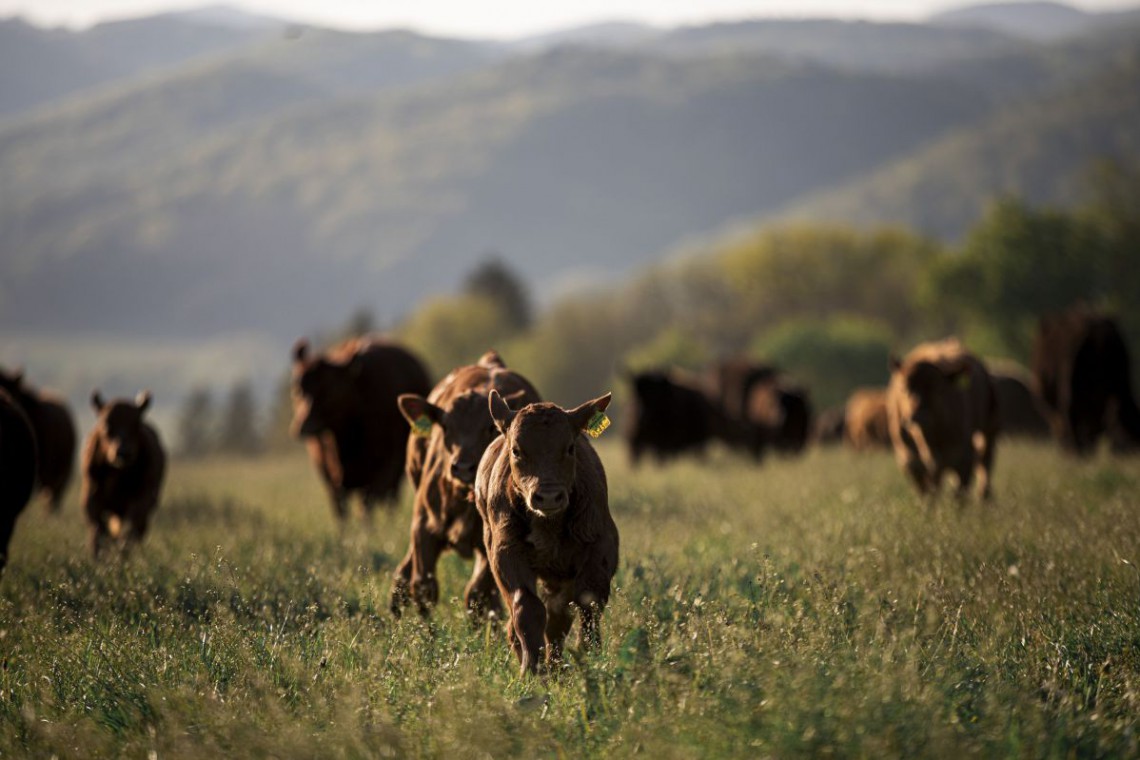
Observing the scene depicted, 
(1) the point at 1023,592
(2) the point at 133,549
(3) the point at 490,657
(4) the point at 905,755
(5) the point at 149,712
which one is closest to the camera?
(4) the point at 905,755

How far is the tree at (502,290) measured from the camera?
8138 cm

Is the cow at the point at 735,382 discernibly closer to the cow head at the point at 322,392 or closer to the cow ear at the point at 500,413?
the cow head at the point at 322,392

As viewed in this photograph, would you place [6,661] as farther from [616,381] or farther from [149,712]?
[616,381]

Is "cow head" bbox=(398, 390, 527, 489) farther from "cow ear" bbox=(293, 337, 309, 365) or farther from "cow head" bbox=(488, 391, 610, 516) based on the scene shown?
"cow ear" bbox=(293, 337, 309, 365)

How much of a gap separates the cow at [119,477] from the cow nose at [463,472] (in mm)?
4975

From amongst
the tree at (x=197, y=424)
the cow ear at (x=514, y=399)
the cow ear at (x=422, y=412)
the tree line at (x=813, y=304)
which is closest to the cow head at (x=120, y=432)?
the cow ear at (x=422, y=412)

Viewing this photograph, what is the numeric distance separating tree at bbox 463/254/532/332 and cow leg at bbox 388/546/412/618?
72.5 meters

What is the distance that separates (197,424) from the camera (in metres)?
59.9

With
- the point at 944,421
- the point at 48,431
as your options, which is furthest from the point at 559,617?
the point at 48,431

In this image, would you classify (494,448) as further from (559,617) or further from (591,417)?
(559,617)

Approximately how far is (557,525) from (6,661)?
2.99 metres

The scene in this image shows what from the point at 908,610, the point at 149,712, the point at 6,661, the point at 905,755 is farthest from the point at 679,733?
the point at 6,661

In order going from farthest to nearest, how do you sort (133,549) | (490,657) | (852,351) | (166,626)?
1. (852,351)
2. (133,549)
3. (166,626)
4. (490,657)

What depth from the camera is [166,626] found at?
664 cm
